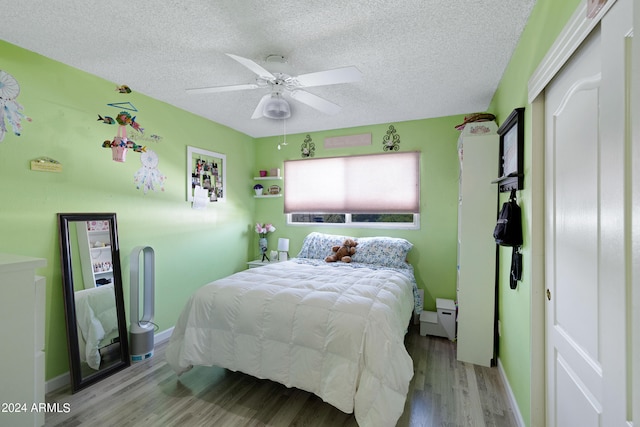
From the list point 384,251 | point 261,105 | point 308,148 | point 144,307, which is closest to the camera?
point 261,105

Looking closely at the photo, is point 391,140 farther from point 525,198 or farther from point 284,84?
point 525,198

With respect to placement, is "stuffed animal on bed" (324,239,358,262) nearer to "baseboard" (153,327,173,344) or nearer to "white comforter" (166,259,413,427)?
"white comforter" (166,259,413,427)

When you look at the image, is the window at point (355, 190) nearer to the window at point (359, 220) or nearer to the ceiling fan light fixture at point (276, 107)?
the window at point (359, 220)

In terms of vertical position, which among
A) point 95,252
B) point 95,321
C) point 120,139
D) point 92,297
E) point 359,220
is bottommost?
point 95,321

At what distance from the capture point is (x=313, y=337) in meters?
1.83

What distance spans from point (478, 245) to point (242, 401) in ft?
7.60

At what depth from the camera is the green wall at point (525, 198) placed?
1382mm

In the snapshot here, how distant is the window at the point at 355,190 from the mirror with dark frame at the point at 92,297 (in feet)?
7.55

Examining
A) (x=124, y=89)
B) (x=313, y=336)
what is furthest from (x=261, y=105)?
(x=313, y=336)

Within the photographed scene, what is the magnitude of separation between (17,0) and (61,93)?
797 mm

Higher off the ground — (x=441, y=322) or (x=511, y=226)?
(x=511, y=226)

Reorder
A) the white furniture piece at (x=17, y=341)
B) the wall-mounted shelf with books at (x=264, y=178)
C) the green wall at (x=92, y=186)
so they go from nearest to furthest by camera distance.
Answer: the white furniture piece at (x=17, y=341) < the green wall at (x=92, y=186) < the wall-mounted shelf with books at (x=264, y=178)

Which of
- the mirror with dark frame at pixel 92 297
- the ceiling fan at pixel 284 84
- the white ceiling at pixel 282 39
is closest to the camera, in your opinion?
the white ceiling at pixel 282 39

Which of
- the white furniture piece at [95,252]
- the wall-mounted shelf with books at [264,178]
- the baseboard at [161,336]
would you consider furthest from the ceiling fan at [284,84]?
the baseboard at [161,336]
